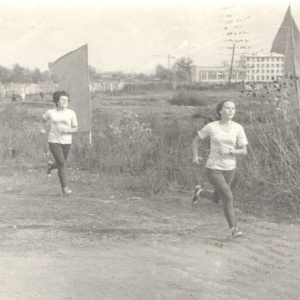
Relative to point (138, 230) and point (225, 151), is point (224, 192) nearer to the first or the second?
point (225, 151)

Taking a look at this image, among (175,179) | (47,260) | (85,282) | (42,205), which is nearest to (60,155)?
(42,205)

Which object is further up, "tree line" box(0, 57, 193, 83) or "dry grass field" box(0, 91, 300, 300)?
"tree line" box(0, 57, 193, 83)

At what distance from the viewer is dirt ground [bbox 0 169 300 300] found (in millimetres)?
4980

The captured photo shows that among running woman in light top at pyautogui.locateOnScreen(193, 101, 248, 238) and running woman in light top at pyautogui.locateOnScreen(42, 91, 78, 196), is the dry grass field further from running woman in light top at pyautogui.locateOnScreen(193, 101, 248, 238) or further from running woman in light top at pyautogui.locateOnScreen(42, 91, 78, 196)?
running woman in light top at pyautogui.locateOnScreen(42, 91, 78, 196)

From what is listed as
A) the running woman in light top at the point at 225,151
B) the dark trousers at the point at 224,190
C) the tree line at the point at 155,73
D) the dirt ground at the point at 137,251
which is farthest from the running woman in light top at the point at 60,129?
the tree line at the point at 155,73

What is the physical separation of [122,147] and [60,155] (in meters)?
3.36

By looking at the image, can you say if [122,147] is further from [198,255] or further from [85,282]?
[85,282]


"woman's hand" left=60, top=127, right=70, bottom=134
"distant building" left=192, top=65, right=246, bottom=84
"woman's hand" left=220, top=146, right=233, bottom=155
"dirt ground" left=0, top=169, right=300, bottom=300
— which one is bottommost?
"dirt ground" left=0, top=169, right=300, bottom=300

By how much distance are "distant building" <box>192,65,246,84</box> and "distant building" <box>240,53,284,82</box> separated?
0.18m

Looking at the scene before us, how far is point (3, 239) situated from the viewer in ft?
22.0

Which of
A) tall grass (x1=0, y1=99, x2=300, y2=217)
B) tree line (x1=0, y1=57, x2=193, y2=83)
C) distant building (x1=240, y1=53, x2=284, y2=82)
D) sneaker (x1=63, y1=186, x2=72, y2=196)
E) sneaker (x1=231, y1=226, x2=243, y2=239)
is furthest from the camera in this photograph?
tree line (x1=0, y1=57, x2=193, y2=83)

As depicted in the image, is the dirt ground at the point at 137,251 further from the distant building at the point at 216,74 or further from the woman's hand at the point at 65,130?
the distant building at the point at 216,74

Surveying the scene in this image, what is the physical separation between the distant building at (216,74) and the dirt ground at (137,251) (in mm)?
3441

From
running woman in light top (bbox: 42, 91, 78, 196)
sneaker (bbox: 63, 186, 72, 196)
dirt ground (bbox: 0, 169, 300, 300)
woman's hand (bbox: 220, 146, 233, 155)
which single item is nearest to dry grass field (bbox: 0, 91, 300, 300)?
dirt ground (bbox: 0, 169, 300, 300)
